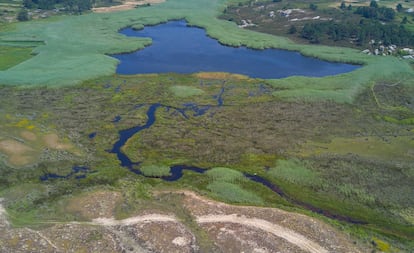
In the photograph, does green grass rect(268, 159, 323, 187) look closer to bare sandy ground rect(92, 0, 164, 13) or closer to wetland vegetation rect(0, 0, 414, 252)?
wetland vegetation rect(0, 0, 414, 252)

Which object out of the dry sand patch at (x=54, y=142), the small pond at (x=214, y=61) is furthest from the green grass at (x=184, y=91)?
the dry sand patch at (x=54, y=142)

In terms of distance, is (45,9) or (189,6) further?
(189,6)

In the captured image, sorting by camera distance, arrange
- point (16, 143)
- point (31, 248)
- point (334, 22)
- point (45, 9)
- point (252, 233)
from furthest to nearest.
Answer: point (45, 9)
point (334, 22)
point (16, 143)
point (252, 233)
point (31, 248)

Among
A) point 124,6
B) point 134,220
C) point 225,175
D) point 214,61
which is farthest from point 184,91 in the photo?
point 124,6

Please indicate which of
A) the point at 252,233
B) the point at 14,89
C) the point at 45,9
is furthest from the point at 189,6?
the point at 252,233

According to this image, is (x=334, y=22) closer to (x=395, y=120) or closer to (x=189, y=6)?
(x=189, y=6)

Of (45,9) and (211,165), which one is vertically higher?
(45,9)

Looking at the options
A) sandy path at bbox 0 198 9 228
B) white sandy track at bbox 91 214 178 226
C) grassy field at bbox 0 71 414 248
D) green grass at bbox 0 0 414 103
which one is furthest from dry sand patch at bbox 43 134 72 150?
green grass at bbox 0 0 414 103
